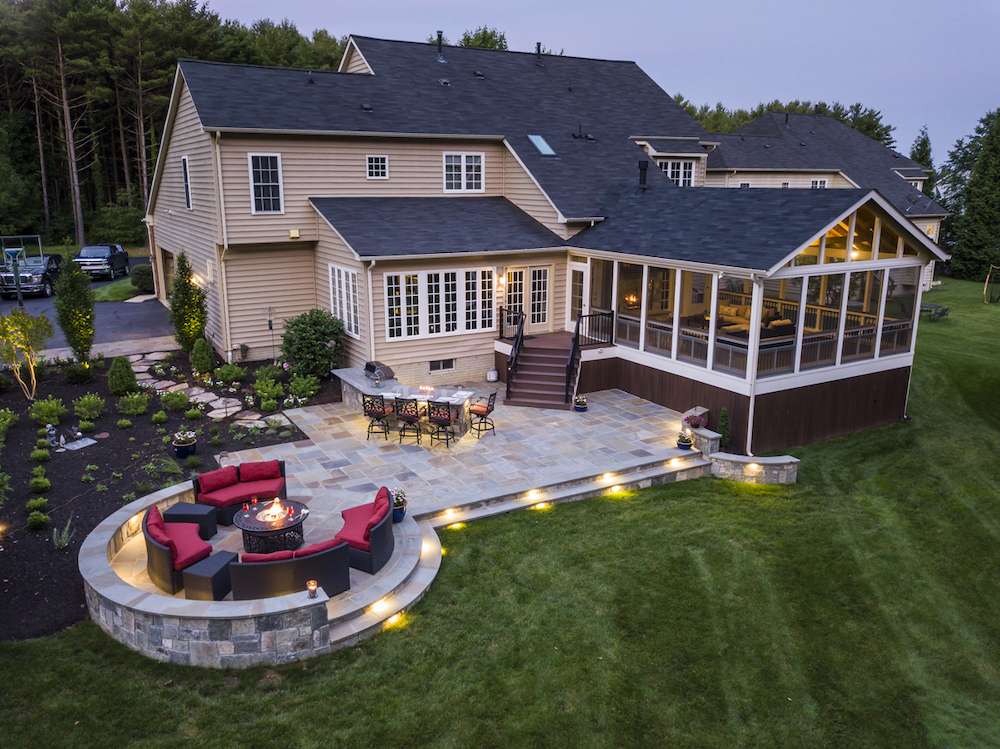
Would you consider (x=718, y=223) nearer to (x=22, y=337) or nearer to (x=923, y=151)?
(x=22, y=337)

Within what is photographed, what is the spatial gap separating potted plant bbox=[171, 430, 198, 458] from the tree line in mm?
32922

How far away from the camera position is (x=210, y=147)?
691 inches

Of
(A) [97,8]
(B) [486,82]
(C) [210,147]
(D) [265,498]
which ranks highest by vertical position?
(A) [97,8]

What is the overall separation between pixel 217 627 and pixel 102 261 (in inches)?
1174

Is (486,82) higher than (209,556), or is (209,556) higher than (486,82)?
(486,82)

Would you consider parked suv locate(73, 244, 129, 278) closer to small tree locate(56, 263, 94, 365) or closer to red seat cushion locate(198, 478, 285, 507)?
small tree locate(56, 263, 94, 365)

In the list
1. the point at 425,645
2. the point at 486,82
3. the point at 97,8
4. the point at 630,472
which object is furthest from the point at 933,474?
the point at 97,8

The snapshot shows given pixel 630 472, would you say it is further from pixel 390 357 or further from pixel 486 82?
pixel 486 82

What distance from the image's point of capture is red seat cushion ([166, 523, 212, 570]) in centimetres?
855

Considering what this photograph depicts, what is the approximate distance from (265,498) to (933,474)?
40.5 feet

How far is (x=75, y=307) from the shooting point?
16891mm

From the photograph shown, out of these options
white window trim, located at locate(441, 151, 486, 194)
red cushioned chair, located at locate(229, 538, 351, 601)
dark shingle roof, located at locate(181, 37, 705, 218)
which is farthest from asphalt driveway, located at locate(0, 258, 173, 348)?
red cushioned chair, located at locate(229, 538, 351, 601)

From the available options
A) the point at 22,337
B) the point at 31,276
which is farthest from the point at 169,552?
the point at 31,276

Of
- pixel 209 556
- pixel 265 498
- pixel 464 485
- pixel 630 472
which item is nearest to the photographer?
pixel 209 556
